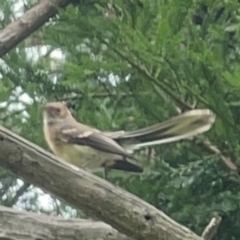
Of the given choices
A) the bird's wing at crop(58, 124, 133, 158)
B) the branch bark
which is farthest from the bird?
the branch bark

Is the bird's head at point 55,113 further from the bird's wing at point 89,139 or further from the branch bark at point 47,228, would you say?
the branch bark at point 47,228

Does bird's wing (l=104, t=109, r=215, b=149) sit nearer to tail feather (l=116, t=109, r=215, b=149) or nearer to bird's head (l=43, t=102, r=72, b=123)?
tail feather (l=116, t=109, r=215, b=149)

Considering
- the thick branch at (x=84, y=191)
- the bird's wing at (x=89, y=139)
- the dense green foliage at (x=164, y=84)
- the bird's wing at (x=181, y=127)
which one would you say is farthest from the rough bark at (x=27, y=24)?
the thick branch at (x=84, y=191)

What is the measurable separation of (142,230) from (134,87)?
362 mm

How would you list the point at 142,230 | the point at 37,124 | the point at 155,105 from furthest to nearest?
the point at 37,124 < the point at 155,105 < the point at 142,230

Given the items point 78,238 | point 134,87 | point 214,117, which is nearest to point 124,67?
point 134,87

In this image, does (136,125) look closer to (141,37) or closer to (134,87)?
(134,87)

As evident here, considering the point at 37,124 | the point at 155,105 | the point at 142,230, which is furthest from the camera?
the point at 37,124

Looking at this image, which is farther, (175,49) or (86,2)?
(86,2)

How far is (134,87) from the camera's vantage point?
51.9 inches

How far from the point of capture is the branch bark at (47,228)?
103cm

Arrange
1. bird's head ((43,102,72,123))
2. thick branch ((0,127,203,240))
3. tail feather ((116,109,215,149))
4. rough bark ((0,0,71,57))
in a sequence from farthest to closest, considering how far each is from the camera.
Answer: rough bark ((0,0,71,57))
bird's head ((43,102,72,123))
tail feather ((116,109,215,149))
thick branch ((0,127,203,240))

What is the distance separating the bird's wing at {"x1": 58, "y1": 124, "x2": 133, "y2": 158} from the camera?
1170 mm

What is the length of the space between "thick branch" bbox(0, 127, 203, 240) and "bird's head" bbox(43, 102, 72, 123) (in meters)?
0.35
